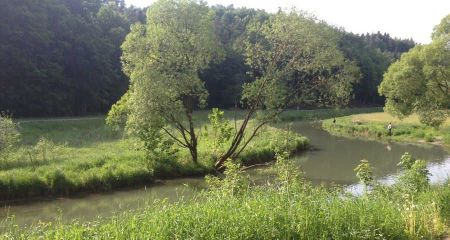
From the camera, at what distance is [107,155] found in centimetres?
2722

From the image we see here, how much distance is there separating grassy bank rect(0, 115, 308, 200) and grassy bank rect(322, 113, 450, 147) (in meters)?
19.0

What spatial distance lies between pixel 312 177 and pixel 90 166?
1331cm

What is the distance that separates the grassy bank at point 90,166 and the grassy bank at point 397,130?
1903cm

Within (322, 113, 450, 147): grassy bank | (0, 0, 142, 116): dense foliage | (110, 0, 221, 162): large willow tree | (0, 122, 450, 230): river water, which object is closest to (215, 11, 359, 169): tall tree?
(110, 0, 221, 162): large willow tree

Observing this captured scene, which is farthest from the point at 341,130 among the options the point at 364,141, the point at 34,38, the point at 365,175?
the point at 365,175

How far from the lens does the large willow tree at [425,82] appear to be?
123 ft

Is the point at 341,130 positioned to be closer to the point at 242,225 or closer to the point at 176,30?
the point at 176,30

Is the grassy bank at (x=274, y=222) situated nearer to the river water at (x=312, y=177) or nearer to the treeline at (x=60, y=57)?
the river water at (x=312, y=177)

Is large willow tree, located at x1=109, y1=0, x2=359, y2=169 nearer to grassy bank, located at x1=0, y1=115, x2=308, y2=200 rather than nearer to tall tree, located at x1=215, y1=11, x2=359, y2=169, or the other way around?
tall tree, located at x1=215, y1=11, x2=359, y2=169

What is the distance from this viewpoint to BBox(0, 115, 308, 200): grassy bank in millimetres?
21328

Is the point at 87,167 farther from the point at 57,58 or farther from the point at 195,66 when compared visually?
the point at 57,58

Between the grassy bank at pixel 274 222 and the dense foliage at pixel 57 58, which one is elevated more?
the dense foliage at pixel 57 58

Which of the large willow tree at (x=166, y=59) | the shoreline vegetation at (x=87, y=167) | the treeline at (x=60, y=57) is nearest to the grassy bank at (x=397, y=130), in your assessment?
the treeline at (x=60, y=57)

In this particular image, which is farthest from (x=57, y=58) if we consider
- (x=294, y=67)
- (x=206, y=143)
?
(x=294, y=67)
